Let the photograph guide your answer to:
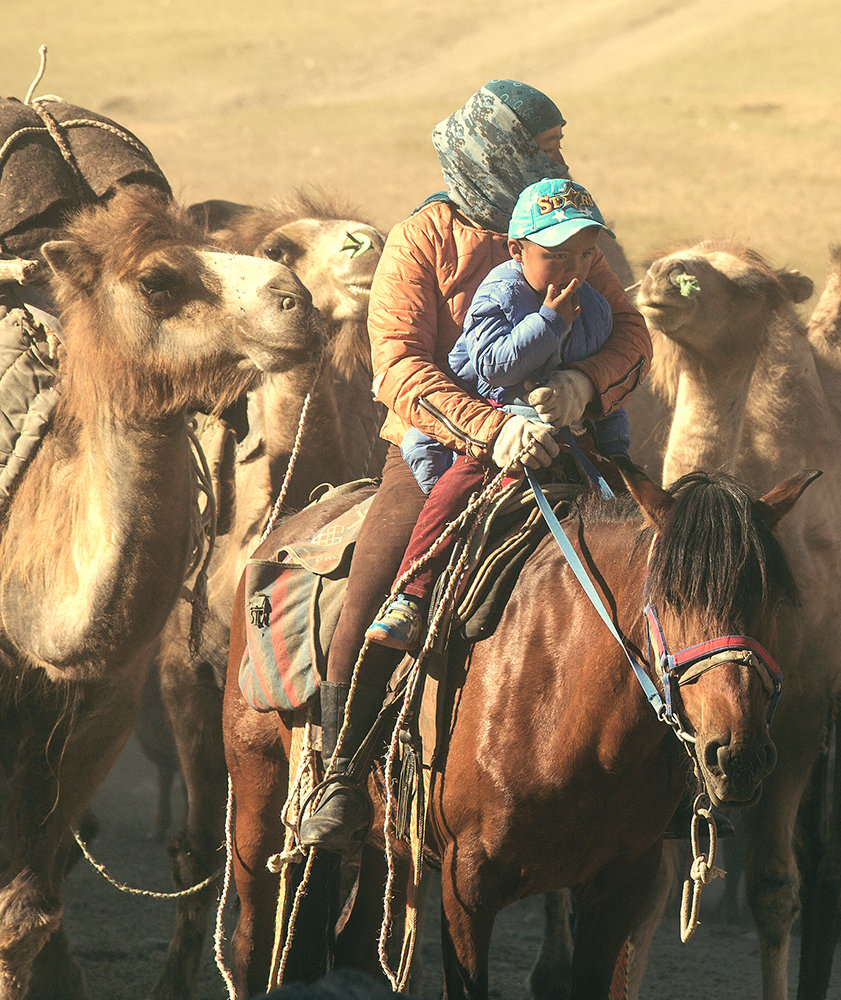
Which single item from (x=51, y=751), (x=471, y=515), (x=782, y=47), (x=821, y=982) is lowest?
(x=782, y=47)

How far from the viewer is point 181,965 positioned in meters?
5.70

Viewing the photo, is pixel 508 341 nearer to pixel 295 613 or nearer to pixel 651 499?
pixel 651 499

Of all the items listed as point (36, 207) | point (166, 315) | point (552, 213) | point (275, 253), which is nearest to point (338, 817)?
point (166, 315)

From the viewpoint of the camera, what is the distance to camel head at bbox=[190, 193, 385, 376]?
6102 millimetres

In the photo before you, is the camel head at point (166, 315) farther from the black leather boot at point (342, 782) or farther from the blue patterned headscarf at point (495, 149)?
the black leather boot at point (342, 782)

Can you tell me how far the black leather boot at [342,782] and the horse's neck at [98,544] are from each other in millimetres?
817

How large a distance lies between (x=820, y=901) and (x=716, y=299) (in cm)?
233

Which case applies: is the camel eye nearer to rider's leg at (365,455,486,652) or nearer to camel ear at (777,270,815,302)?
camel ear at (777,270,815,302)

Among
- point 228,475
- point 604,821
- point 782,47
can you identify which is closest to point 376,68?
point 782,47

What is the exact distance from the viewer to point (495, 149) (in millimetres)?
4215

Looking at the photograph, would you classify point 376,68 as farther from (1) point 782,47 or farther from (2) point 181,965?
(2) point 181,965

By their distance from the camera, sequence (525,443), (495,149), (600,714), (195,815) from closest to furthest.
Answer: (600,714), (525,443), (495,149), (195,815)

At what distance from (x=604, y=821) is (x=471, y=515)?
2.91 feet

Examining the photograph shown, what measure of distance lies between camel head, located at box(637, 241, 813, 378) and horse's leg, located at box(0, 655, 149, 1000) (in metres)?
2.23
